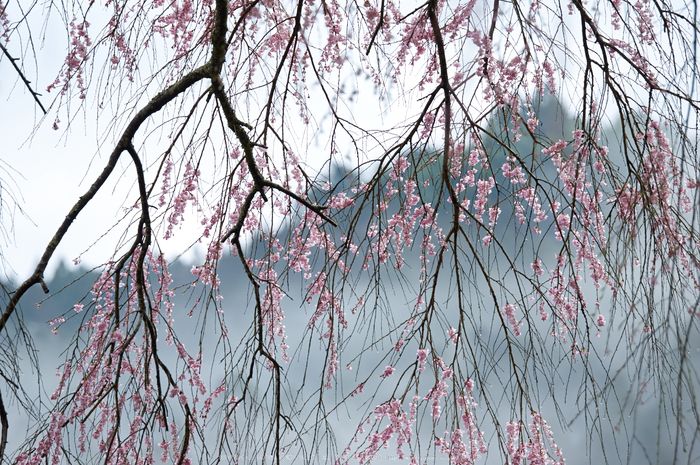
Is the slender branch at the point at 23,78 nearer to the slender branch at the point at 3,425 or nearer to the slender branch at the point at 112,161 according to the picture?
the slender branch at the point at 112,161

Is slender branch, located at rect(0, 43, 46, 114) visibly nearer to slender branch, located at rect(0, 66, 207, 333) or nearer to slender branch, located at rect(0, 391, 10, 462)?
slender branch, located at rect(0, 66, 207, 333)

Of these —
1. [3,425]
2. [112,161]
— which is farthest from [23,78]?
[3,425]

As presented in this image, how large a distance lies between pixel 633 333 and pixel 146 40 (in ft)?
9.32

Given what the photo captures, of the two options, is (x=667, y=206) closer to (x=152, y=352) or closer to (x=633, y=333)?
(x=633, y=333)

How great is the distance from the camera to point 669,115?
7.45ft

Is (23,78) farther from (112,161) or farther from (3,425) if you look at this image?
(3,425)

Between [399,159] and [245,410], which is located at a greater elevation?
[399,159]

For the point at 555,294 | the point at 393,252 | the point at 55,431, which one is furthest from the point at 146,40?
the point at 555,294

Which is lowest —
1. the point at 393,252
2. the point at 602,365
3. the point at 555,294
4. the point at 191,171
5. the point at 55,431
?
the point at 55,431

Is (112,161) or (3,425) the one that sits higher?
(112,161)

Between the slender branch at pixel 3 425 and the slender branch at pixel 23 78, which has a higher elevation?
the slender branch at pixel 23 78

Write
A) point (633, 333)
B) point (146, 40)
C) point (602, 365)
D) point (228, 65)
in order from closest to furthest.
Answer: point (633, 333) < point (602, 365) < point (146, 40) < point (228, 65)

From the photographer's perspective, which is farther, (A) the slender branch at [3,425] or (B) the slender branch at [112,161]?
(B) the slender branch at [112,161]

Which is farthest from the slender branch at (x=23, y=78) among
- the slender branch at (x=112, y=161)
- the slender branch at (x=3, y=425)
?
the slender branch at (x=3, y=425)
